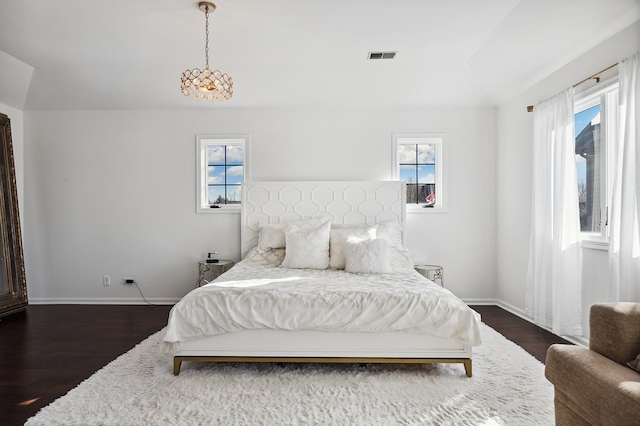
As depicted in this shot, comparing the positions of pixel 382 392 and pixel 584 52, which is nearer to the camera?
pixel 382 392

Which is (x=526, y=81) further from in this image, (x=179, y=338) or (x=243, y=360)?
(x=179, y=338)

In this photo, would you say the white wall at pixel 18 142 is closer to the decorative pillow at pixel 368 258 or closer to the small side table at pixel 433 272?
the decorative pillow at pixel 368 258

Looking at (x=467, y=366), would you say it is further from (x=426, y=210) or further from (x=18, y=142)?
(x=18, y=142)

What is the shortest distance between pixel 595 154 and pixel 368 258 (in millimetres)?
2162

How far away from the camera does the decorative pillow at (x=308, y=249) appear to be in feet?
12.7

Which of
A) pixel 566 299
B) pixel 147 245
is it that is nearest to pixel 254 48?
pixel 147 245

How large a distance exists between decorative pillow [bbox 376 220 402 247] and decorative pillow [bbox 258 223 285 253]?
1.12m

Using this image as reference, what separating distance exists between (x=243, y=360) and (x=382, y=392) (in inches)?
39.5

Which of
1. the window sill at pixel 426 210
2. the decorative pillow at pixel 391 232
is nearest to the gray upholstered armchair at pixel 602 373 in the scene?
the decorative pillow at pixel 391 232

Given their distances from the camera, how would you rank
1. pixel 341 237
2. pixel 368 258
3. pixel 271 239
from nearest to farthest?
pixel 368 258, pixel 341 237, pixel 271 239

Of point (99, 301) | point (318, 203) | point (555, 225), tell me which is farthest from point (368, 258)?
point (99, 301)

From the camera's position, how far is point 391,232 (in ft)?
14.5

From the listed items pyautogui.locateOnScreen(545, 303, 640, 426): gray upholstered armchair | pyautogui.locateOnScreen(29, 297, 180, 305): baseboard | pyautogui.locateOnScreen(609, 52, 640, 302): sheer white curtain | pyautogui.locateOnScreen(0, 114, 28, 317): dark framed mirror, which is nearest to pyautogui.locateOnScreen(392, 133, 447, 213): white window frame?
pyautogui.locateOnScreen(609, 52, 640, 302): sheer white curtain

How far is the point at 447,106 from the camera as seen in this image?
480cm
